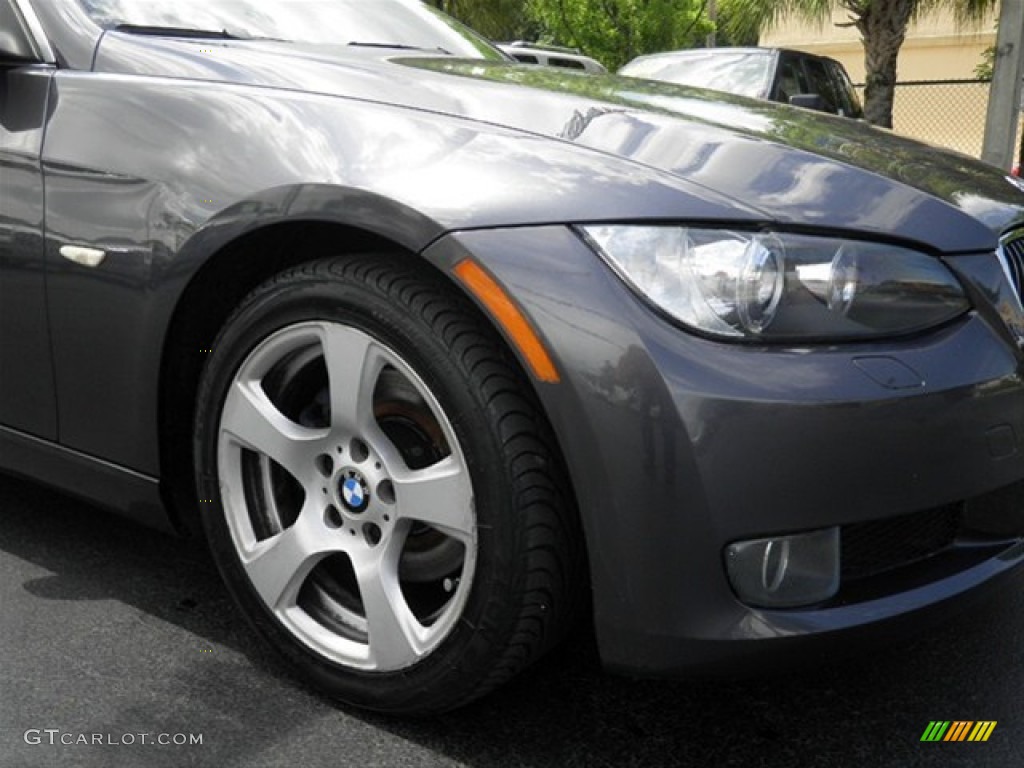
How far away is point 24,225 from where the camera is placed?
98.3 inches

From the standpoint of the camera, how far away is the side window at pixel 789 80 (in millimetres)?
9250

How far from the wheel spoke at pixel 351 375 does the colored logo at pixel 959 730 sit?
1204mm

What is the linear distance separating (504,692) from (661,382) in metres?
0.88

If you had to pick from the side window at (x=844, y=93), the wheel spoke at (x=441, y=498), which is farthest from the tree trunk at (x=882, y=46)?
the wheel spoke at (x=441, y=498)

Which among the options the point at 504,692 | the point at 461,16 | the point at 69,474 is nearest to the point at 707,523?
the point at 504,692

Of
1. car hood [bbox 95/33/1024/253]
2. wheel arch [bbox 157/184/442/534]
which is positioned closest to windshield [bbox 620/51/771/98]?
car hood [bbox 95/33/1024/253]

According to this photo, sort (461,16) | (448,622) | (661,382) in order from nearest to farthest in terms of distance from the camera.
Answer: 1. (661,382)
2. (448,622)
3. (461,16)

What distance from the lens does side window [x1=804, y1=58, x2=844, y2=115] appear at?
32.5ft

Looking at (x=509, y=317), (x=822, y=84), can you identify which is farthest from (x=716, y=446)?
(x=822, y=84)

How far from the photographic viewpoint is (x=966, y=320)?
1.97 m

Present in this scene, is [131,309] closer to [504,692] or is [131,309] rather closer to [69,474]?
[69,474]

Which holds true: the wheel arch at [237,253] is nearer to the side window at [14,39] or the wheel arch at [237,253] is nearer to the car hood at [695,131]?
the car hood at [695,131]

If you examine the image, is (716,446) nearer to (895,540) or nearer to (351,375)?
(895,540)

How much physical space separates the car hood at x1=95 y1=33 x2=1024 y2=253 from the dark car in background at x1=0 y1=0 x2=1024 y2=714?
0.01m
